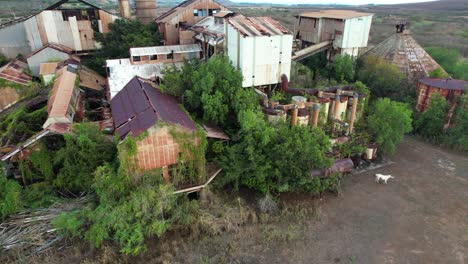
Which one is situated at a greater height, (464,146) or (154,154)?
(154,154)

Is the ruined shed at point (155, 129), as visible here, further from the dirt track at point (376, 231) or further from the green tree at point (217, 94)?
the dirt track at point (376, 231)

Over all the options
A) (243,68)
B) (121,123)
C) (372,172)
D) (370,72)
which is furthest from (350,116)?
(121,123)

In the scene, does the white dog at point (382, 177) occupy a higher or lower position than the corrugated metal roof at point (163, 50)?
lower

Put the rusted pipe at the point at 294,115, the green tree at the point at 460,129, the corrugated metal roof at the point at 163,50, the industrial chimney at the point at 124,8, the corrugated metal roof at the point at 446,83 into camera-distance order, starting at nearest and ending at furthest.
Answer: the rusted pipe at the point at 294,115, the green tree at the point at 460,129, the corrugated metal roof at the point at 446,83, the corrugated metal roof at the point at 163,50, the industrial chimney at the point at 124,8

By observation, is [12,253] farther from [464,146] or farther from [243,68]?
[464,146]

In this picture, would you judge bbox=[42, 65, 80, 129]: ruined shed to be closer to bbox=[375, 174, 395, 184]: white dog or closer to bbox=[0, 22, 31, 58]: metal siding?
bbox=[0, 22, 31, 58]: metal siding

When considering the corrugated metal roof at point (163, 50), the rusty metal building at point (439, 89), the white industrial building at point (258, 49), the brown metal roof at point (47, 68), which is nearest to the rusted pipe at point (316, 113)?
the white industrial building at point (258, 49)
